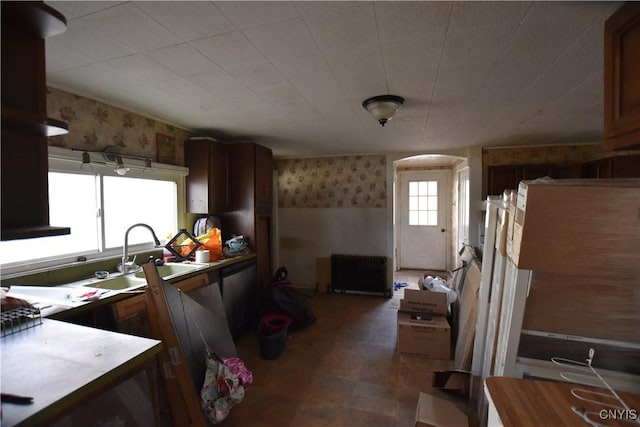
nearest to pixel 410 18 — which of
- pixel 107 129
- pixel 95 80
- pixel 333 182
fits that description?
pixel 95 80

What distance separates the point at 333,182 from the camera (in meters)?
4.75

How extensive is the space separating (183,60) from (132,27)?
31 centimetres

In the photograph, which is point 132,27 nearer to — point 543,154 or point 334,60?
point 334,60

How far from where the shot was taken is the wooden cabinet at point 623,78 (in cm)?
101

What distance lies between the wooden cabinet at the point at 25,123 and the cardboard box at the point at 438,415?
203 centimetres

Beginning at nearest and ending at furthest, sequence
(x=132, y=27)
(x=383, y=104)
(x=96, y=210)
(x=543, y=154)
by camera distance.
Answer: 1. (x=132, y=27)
2. (x=383, y=104)
3. (x=96, y=210)
4. (x=543, y=154)

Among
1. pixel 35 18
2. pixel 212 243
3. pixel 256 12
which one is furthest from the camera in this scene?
pixel 212 243

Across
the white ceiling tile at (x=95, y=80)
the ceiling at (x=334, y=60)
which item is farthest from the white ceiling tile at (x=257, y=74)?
the white ceiling tile at (x=95, y=80)

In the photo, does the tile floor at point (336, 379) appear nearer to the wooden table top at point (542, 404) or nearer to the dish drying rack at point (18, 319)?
the wooden table top at point (542, 404)

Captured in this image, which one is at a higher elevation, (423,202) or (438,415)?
(423,202)

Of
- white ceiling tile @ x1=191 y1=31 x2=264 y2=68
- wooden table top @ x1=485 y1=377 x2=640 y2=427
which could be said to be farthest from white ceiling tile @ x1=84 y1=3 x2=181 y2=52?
wooden table top @ x1=485 y1=377 x2=640 y2=427

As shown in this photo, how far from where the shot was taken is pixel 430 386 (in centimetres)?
226

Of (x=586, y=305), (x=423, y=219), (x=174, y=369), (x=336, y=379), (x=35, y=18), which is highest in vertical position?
(x=35, y=18)

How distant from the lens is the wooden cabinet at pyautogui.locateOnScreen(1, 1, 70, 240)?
924mm
